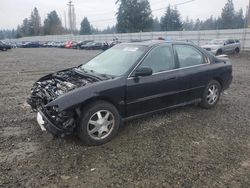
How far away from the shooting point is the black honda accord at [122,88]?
4121 mm

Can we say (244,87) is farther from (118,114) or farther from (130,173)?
(130,173)

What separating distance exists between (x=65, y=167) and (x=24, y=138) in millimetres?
1342

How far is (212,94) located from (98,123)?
3171 mm

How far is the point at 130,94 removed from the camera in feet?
15.3

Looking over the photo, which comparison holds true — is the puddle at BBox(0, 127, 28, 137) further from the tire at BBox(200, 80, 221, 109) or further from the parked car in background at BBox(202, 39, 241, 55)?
the parked car in background at BBox(202, 39, 241, 55)

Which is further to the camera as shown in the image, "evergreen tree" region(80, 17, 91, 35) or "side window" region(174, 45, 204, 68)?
"evergreen tree" region(80, 17, 91, 35)

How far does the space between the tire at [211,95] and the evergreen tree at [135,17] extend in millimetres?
60065

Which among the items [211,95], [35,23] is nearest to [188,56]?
[211,95]

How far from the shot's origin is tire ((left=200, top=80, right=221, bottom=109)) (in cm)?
611

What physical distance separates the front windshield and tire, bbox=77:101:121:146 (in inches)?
29.2

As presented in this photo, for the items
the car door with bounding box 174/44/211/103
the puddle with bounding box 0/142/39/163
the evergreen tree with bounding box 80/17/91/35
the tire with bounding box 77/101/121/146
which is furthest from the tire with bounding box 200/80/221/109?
the evergreen tree with bounding box 80/17/91/35

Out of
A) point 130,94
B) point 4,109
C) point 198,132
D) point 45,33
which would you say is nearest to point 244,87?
point 198,132

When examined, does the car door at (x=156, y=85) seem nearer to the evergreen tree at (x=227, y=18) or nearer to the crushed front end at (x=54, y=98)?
the crushed front end at (x=54, y=98)

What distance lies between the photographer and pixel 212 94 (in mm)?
6277
